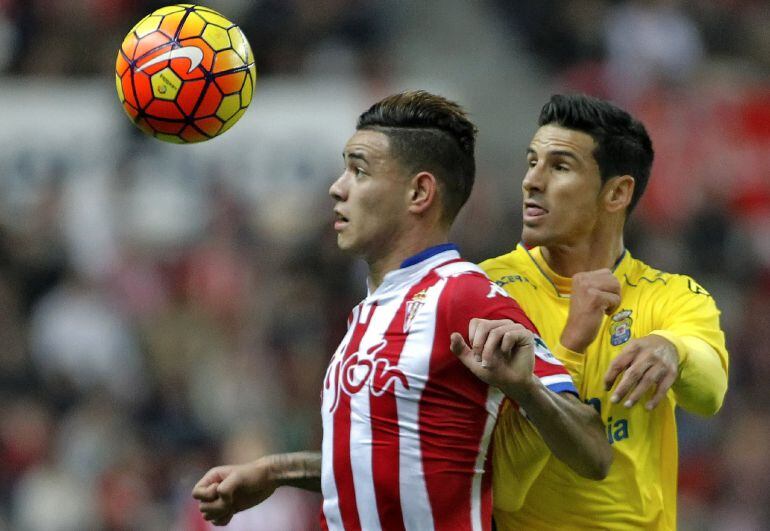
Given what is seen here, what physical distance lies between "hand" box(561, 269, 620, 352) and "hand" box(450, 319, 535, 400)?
50 centimetres

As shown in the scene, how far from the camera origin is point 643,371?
3992mm

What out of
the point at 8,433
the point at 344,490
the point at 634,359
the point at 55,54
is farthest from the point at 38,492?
the point at 634,359

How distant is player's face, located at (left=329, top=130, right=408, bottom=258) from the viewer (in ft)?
14.6

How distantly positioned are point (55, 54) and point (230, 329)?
298 cm

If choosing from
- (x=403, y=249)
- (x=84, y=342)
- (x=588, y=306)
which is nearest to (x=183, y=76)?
(x=403, y=249)

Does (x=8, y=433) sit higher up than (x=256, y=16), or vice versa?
(x=256, y=16)

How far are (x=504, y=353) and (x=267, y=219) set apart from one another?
23.7 ft

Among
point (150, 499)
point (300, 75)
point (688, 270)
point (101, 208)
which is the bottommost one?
point (150, 499)

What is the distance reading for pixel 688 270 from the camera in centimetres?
1073

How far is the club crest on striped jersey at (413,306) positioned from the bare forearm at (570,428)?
1.66 ft

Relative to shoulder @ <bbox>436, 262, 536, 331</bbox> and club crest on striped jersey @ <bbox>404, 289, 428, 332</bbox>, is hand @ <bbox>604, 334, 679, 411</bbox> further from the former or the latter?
club crest on striped jersey @ <bbox>404, 289, 428, 332</bbox>

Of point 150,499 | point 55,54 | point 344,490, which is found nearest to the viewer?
point 344,490

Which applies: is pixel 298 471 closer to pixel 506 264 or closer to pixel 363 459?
pixel 363 459

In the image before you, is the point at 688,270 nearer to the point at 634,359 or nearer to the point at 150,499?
the point at 150,499
